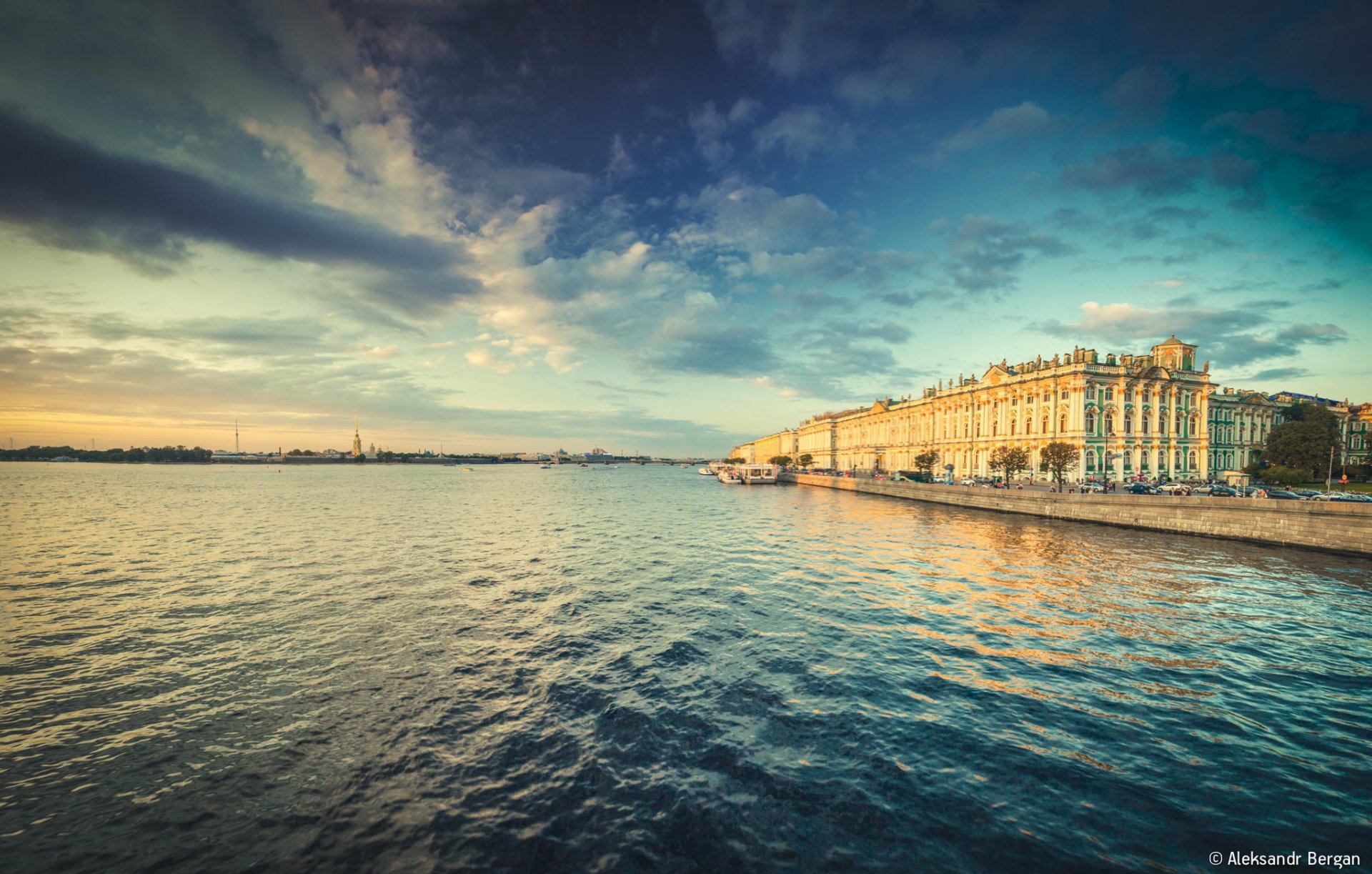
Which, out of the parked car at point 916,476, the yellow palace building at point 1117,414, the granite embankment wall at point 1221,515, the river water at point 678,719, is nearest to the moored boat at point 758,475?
the parked car at point 916,476

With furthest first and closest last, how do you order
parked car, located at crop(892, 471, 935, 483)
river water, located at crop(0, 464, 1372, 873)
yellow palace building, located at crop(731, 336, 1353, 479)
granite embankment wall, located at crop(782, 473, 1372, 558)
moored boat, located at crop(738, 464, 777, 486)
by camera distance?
moored boat, located at crop(738, 464, 777, 486) → parked car, located at crop(892, 471, 935, 483) → yellow palace building, located at crop(731, 336, 1353, 479) → granite embankment wall, located at crop(782, 473, 1372, 558) → river water, located at crop(0, 464, 1372, 873)

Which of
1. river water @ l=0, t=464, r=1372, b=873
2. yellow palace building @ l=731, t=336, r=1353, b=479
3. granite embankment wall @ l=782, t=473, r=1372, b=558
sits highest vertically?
yellow palace building @ l=731, t=336, r=1353, b=479

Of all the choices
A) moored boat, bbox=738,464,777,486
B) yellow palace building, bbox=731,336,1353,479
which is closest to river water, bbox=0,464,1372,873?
yellow palace building, bbox=731,336,1353,479

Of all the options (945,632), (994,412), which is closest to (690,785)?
(945,632)

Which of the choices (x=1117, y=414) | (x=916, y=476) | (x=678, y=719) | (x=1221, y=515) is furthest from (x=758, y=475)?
(x=678, y=719)

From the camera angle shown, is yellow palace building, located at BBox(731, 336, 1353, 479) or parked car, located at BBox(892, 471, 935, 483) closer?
yellow palace building, located at BBox(731, 336, 1353, 479)

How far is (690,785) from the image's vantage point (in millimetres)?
8711

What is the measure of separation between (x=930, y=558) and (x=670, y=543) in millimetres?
15664

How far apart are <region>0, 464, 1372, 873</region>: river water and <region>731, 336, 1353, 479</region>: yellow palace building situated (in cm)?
5890

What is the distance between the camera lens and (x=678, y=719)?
10992 mm

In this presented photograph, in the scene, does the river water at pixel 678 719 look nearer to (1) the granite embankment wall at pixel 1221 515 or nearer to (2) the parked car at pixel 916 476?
(1) the granite embankment wall at pixel 1221 515

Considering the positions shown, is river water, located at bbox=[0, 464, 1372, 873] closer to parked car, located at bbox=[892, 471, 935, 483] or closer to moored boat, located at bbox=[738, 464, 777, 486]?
parked car, located at bbox=[892, 471, 935, 483]

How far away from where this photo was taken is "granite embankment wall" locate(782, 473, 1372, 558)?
29922 millimetres

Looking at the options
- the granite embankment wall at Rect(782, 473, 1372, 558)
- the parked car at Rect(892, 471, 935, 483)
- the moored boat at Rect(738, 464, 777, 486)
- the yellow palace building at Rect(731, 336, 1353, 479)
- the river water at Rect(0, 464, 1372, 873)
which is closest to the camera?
the river water at Rect(0, 464, 1372, 873)
